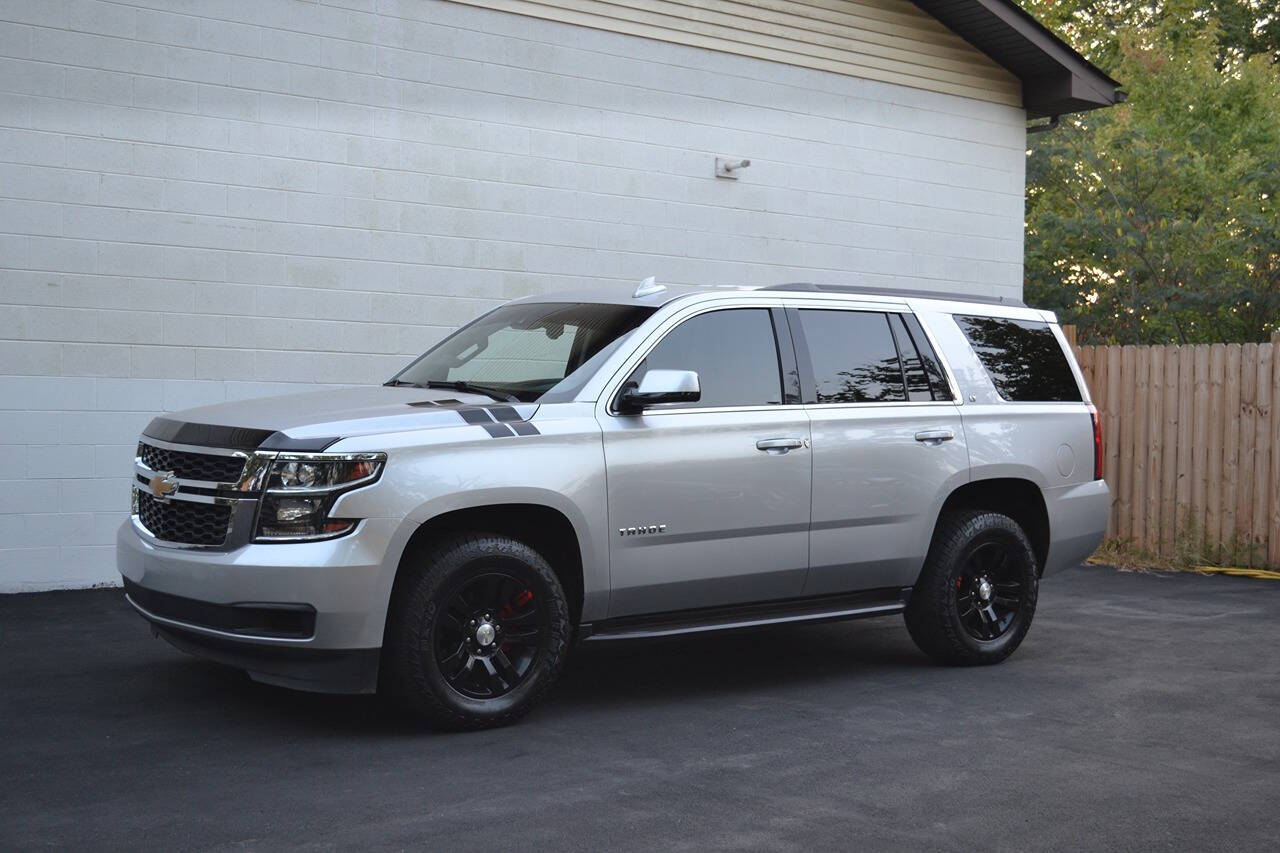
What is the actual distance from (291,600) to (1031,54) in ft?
37.6

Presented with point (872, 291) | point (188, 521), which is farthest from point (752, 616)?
point (188, 521)

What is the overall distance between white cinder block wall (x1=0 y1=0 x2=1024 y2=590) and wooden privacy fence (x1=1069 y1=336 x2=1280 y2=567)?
8.75 feet

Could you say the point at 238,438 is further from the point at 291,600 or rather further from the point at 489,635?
the point at 489,635

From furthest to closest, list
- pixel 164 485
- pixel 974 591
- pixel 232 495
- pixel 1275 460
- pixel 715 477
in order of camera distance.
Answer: pixel 1275 460, pixel 974 591, pixel 715 477, pixel 164 485, pixel 232 495

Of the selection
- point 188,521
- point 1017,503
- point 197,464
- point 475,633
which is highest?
point 197,464

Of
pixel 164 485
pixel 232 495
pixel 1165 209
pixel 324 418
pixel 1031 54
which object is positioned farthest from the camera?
pixel 1165 209

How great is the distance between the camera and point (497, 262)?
11.8 meters

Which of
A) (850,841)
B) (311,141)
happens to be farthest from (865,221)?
(850,841)

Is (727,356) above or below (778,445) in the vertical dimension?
above

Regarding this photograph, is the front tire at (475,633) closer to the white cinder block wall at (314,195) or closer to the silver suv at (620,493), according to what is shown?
the silver suv at (620,493)

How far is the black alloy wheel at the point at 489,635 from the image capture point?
6.16m

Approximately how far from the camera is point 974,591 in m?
7.98

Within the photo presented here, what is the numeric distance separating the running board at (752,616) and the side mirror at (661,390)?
3.34ft

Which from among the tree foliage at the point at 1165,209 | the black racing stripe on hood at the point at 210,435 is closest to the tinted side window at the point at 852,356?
the black racing stripe on hood at the point at 210,435
